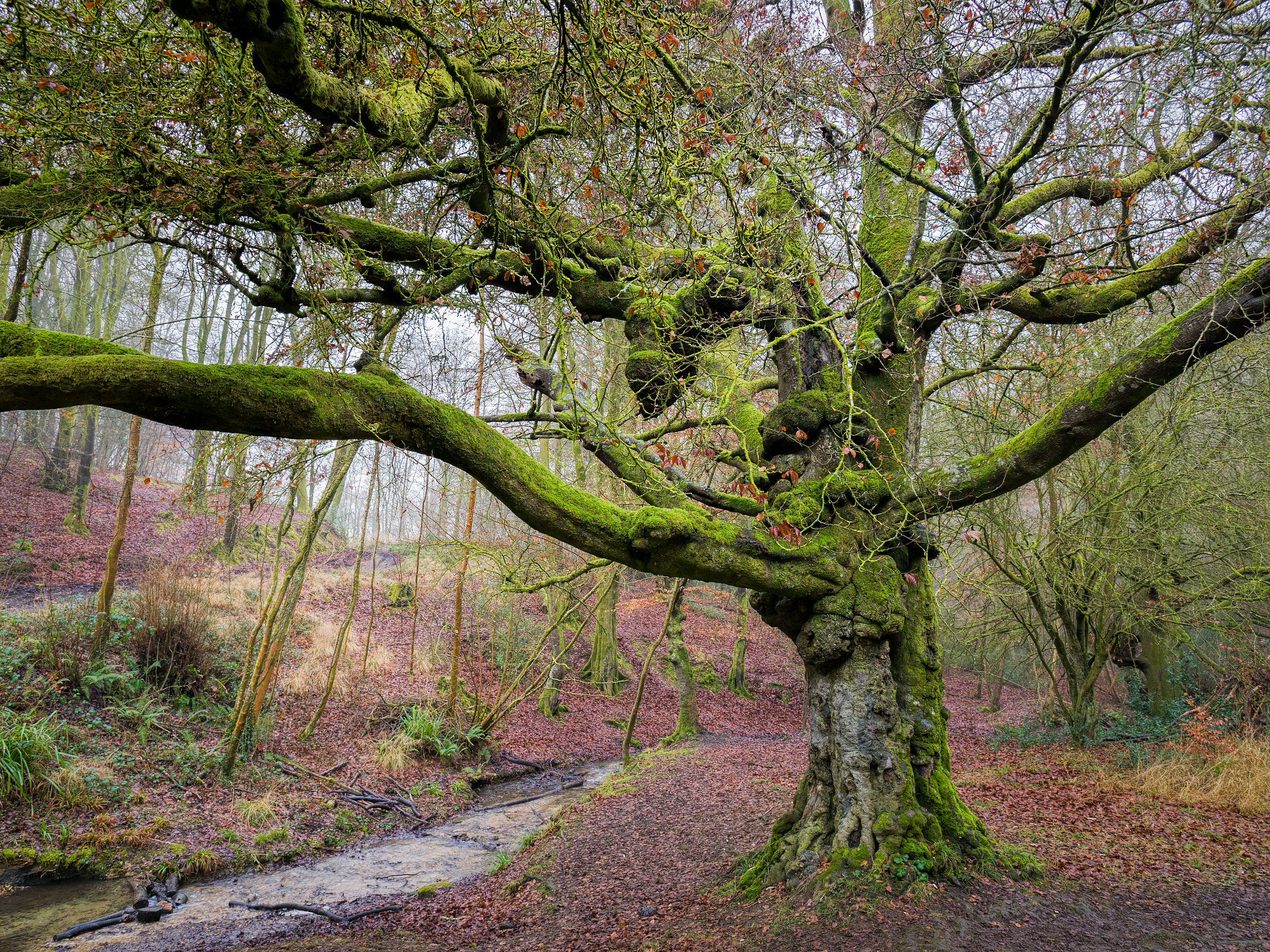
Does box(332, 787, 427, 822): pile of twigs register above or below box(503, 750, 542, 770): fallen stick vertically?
above

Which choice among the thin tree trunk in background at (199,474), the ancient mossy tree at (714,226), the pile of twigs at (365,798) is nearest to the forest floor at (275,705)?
the pile of twigs at (365,798)

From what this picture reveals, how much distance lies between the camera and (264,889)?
639 cm

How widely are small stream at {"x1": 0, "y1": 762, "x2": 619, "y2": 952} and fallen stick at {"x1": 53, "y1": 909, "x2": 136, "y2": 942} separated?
6cm

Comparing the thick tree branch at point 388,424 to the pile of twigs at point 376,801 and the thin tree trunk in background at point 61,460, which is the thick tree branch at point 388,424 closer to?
the pile of twigs at point 376,801

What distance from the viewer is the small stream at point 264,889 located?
5.20 meters

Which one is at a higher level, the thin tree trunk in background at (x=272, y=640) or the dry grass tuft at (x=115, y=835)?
the thin tree trunk in background at (x=272, y=640)

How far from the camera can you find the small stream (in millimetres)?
5203

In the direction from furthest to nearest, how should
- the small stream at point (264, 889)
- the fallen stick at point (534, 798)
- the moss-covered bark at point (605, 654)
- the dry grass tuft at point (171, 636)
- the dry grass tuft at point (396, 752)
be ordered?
1. the moss-covered bark at point (605, 654)
2. the dry grass tuft at point (396, 752)
3. the fallen stick at point (534, 798)
4. the dry grass tuft at point (171, 636)
5. the small stream at point (264, 889)

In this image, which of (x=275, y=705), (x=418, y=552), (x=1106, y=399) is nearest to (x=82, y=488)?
(x=275, y=705)

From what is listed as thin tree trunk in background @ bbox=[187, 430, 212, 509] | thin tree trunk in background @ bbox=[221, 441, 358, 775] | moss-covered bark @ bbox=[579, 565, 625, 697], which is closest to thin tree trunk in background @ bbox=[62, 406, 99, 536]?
thin tree trunk in background @ bbox=[221, 441, 358, 775]

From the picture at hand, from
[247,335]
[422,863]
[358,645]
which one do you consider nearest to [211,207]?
[422,863]

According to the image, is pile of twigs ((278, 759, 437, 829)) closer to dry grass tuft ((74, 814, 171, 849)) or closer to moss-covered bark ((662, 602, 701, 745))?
dry grass tuft ((74, 814, 171, 849))

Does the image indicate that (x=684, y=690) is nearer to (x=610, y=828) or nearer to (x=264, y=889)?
(x=610, y=828)

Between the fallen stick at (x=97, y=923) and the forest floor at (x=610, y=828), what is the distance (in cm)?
80
